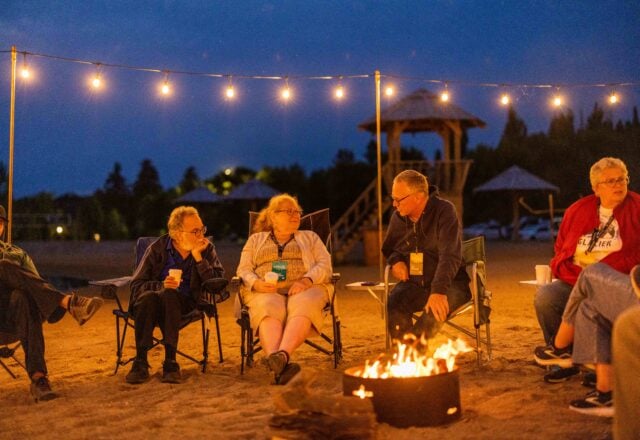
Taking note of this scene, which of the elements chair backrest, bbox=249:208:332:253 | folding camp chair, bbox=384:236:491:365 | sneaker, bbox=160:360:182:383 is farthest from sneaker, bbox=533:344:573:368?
sneaker, bbox=160:360:182:383

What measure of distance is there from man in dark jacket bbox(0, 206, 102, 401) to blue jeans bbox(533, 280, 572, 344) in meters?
2.30

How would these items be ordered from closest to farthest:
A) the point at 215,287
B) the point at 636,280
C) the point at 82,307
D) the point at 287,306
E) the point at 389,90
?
the point at 636,280 < the point at 82,307 < the point at 287,306 < the point at 215,287 < the point at 389,90

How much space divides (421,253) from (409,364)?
44.1 inches

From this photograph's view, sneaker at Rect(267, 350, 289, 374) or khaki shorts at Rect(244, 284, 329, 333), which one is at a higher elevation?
khaki shorts at Rect(244, 284, 329, 333)

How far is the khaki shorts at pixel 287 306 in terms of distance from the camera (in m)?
Result: 3.98

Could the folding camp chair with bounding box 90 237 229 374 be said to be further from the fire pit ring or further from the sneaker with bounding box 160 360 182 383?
the fire pit ring

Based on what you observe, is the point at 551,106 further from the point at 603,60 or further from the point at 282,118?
the point at 282,118

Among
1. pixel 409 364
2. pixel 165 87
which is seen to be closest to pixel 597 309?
pixel 409 364

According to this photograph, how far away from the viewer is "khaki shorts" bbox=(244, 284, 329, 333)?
13.0ft

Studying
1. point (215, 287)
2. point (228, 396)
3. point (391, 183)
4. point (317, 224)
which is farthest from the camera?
point (391, 183)

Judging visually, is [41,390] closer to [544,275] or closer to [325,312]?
[325,312]

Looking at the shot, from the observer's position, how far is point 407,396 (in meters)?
2.88

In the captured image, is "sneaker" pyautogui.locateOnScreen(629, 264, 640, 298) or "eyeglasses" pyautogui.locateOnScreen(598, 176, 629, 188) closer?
"sneaker" pyautogui.locateOnScreen(629, 264, 640, 298)

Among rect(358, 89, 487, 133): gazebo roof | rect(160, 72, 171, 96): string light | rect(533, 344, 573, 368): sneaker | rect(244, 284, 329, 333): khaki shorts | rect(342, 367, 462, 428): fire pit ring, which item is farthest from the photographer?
rect(358, 89, 487, 133): gazebo roof
